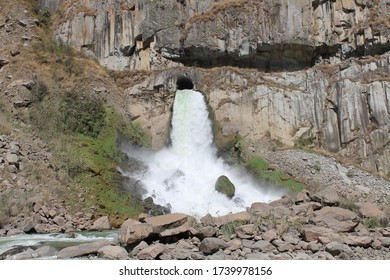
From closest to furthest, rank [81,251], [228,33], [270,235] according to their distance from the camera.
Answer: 1. [81,251]
2. [270,235]
3. [228,33]

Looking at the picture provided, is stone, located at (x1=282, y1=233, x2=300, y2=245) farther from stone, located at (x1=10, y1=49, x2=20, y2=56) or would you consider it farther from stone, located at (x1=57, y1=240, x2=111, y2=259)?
stone, located at (x1=10, y1=49, x2=20, y2=56)

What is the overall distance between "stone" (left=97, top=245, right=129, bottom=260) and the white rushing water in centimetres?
1163

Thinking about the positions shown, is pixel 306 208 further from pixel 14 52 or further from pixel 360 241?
pixel 14 52

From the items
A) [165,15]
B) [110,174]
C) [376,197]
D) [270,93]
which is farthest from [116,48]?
[376,197]

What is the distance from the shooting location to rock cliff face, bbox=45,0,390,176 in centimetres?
3319

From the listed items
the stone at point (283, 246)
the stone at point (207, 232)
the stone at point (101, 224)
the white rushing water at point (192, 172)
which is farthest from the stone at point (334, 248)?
the white rushing water at point (192, 172)

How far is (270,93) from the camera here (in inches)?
1353

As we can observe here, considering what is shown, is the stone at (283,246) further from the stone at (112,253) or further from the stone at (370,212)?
the stone at (370,212)

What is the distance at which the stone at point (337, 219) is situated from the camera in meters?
12.1

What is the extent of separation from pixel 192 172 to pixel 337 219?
17.2 meters

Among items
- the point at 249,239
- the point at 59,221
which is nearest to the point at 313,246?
the point at 249,239

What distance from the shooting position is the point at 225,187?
26250 mm

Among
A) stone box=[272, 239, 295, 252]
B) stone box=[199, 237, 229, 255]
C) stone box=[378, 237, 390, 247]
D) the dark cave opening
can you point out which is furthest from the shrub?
stone box=[378, 237, 390, 247]
